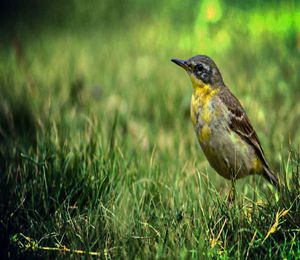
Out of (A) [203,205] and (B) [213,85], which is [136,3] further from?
(A) [203,205]

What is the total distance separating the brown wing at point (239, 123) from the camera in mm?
4867

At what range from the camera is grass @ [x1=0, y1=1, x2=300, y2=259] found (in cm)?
381

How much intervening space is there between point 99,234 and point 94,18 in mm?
7392

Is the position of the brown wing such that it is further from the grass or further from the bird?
the grass

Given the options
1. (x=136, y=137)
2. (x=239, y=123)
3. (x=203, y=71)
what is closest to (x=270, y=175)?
(x=239, y=123)

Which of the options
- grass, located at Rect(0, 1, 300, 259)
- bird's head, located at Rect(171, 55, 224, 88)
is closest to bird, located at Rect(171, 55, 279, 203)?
bird's head, located at Rect(171, 55, 224, 88)

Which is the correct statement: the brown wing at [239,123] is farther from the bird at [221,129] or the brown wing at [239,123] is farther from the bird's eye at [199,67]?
the bird's eye at [199,67]

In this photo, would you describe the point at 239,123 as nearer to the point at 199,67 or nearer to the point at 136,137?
the point at 199,67

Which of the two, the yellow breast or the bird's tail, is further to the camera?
the bird's tail

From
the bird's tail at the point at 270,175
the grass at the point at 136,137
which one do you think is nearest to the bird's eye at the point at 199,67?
the grass at the point at 136,137

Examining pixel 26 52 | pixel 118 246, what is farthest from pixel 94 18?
pixel 118 246

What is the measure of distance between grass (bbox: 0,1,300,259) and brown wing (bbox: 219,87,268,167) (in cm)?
31

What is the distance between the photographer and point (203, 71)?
5.06 metres

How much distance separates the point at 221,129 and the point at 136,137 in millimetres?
1620
